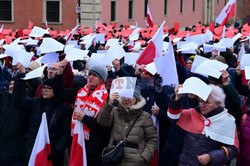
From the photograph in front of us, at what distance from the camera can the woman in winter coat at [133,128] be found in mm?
4832

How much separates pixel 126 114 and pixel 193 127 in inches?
30.5

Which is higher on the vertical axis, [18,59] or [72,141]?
[18,59]

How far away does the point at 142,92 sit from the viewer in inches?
230

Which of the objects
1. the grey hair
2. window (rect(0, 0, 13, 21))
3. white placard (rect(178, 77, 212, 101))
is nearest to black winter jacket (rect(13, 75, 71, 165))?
white placard (rect(178, 77, 212, 101))

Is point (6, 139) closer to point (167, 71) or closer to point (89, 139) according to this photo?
point (89, 139)

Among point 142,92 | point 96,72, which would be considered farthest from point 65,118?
point 142,92

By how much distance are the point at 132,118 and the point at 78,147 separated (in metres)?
0.73

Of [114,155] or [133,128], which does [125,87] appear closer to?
[133,128]

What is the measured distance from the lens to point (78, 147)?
5.22m

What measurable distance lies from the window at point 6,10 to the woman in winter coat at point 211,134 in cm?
2457

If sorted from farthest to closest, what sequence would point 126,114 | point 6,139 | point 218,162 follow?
point 6,139, point 126,114, point 218,162

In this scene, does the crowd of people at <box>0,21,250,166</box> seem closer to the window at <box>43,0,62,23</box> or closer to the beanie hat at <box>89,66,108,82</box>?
the beanie hat at <box>89,66,108,82</box>

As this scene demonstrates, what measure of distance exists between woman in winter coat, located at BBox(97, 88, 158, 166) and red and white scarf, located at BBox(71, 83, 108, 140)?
0.98 feet

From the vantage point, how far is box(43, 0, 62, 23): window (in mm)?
29000
